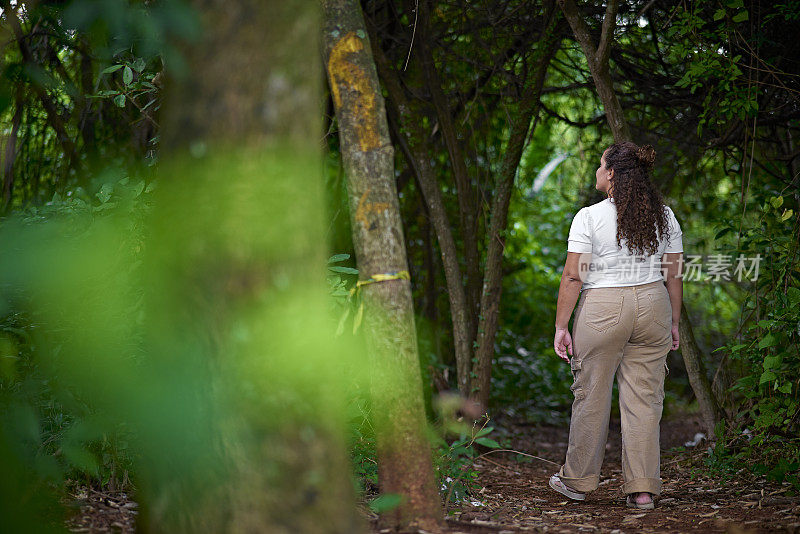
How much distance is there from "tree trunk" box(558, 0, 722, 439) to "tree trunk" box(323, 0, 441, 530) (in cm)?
249

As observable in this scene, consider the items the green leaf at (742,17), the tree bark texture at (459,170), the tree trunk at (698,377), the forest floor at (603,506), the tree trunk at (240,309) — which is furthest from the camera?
the tree bark texture at (459,170)

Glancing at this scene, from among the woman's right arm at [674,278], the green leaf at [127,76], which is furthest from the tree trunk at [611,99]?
the green leaf at [127,76]

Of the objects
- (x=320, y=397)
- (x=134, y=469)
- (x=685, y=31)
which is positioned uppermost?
(x=685, y=31)

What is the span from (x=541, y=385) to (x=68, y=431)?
6315mm

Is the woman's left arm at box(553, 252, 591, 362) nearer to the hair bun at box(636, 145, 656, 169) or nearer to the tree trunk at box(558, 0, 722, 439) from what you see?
the hair bun at box(636, 145, 656, 169)

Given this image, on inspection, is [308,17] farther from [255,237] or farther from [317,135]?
[255,237]

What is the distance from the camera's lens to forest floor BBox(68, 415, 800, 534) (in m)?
2.95

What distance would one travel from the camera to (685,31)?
4547 mm

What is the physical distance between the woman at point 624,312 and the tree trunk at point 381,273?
148 centimetres

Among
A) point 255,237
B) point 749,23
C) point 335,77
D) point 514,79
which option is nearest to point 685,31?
point 749,23

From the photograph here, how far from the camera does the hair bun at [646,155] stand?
3.87 m

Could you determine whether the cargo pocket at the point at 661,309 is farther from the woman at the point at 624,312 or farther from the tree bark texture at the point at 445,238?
the tree bark texture at the point at 445,238

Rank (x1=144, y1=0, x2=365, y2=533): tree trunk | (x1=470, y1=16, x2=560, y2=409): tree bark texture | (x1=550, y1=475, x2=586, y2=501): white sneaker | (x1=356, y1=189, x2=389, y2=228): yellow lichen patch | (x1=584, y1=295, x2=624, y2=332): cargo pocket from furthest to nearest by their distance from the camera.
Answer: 1. (x1=470, y1=16, x2=560, y2=409): tree bark texture
2. (x1=550, y1=475, x2=586, y2=501): white sneaker
3. (x1=584, y1=295, x2=624, y2=332): cargo pocket
4. (x1=356, y1=189, x2=389, y2=228): yellow lichen patch
5. (x1=144, y1=0, x2=365, y2=533): tree trunk

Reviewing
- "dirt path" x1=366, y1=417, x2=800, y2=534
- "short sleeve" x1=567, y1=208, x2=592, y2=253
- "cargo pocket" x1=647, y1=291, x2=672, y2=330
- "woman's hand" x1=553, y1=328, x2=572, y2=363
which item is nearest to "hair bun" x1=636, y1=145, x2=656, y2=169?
"short sleeve" x1=567, y1=208, x2=592, y2=253
